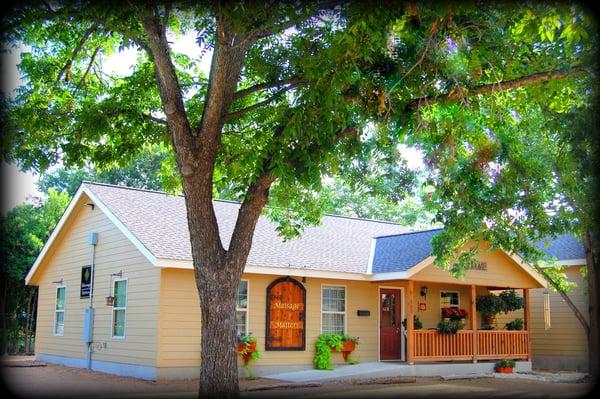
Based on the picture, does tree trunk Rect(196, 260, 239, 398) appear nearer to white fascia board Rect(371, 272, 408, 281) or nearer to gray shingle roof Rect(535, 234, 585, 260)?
white fascia board Rect(371, 272, 408, 281)

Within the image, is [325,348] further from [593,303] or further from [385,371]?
[593,303]

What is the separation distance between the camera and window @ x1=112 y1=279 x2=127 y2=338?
1631 cm

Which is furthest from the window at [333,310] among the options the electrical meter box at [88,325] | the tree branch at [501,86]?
the tree branch at [501,86]

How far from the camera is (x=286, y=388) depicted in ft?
44.6

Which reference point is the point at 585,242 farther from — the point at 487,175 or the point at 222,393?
the point at 222,393

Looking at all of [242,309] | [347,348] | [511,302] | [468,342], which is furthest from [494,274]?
[242,309]

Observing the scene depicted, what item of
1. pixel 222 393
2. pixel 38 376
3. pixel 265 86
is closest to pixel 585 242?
pixel 265 86

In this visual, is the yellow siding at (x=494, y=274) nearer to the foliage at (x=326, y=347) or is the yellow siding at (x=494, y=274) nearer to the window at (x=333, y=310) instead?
the window at (x=333, y=310)

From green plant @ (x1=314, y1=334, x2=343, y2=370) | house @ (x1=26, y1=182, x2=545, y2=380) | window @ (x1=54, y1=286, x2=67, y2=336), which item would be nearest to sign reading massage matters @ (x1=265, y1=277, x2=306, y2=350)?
house @ (x1=26, y1=182, x2=545, y2=380)

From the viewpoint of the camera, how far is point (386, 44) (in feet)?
29.6

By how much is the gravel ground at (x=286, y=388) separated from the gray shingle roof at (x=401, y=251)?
10.4 feet

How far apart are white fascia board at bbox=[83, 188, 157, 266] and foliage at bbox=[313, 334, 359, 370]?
5150mm

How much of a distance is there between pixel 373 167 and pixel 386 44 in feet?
18.6

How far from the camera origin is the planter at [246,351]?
50.3 ft
